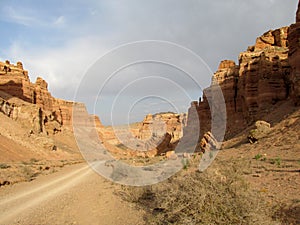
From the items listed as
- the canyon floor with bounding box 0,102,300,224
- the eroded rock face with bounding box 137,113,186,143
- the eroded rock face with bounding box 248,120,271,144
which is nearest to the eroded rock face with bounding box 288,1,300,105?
the eroded rock face with bounding box 248,120,271,144

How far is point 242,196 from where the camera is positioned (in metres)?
4.97

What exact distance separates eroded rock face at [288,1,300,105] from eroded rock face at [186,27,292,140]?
6125mm

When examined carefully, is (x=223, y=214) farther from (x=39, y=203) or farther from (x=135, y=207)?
(x=39, y=203)

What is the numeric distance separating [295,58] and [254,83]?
10234 mm

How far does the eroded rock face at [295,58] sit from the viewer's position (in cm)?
2512

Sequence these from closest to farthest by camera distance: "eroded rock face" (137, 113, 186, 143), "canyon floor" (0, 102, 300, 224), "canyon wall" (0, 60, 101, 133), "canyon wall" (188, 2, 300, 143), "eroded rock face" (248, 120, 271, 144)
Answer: "canyon floor" (0, 102, 300, 224), "eroded rock face" (248, 120, 271, 144), "canyon wall" (188, 2, 300, 143), "canyon wall" (0, 60, 101, 133), "eroded rock face" (137, 113, 186, 143)

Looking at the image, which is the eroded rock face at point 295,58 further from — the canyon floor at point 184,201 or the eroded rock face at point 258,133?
the canyon floor at point 184,201

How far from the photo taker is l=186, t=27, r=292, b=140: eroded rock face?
3344cm

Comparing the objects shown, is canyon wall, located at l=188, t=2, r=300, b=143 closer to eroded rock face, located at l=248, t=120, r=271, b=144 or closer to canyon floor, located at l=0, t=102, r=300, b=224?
eroded rock face, located at l=248, t=120, r=271, b=144

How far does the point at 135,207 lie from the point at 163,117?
2984 inches

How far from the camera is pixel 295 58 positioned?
2634cm

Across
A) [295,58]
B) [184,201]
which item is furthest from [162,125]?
[184,201]

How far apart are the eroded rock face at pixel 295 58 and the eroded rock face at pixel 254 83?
6125 millimetres

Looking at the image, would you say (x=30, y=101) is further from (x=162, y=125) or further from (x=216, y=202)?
(x=216, y=202)
